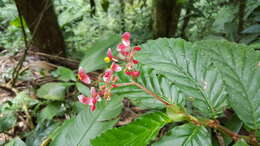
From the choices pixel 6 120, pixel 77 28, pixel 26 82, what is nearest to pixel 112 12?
pixel 77 28

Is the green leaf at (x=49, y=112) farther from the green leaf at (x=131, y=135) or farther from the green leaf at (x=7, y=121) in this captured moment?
the green leaf at (x=131, y=135)

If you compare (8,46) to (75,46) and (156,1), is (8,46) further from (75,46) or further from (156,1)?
(156,1)

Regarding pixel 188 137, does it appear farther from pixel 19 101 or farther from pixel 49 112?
pixel 19 101

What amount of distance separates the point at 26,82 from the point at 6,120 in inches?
19.2

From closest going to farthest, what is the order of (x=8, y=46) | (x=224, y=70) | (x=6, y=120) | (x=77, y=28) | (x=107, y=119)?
1. (x=224, y=70)
2. (x=107, y=119)
3. (x=6, y=120)
4. (x=8, y=46)
5. (x=77, y=28)

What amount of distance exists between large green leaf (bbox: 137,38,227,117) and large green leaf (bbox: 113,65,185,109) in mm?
31

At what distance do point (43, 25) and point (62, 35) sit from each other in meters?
0.23

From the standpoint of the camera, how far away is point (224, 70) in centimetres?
51

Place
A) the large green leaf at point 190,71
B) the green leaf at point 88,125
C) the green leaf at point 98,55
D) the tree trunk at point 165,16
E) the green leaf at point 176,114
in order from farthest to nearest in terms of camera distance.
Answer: the tree trunk at point 165,16
the green leaf at point 98,55
the green leaf at point 88,125
the large green leaf at point 190,71
the green leaf at point 176,114

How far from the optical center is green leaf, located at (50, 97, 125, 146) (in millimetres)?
717

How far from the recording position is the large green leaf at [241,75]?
1.50 ft

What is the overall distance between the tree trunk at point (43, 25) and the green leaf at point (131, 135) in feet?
3.96

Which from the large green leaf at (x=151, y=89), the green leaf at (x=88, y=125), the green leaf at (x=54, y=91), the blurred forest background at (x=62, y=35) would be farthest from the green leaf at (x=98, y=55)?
the large green leaf at (x=151, y=89)

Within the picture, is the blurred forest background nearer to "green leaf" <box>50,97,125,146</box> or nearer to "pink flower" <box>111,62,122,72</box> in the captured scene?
"green leaf" <box>50,97,125,146</box>
